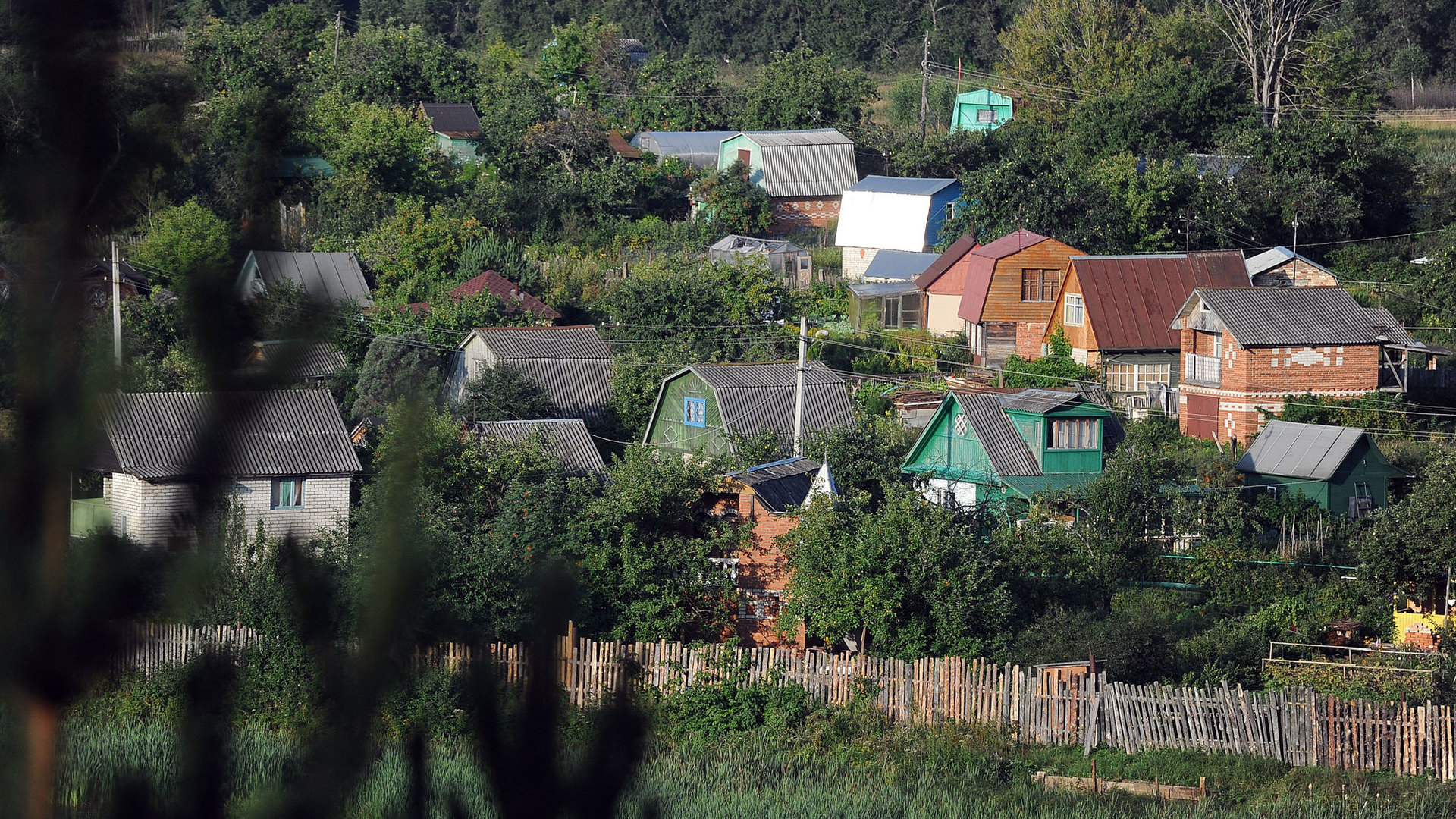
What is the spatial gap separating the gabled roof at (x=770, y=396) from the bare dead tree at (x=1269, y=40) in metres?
23.0

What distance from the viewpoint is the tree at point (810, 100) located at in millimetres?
44781

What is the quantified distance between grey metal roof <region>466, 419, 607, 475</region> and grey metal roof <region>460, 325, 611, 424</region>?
8.88ft

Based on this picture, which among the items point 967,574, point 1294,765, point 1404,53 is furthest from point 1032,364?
point 1404,53

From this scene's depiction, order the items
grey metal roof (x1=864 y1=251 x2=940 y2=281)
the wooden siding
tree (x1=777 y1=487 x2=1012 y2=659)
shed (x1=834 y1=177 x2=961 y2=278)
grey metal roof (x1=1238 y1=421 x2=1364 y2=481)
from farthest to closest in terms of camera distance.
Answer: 1. shed (x1=834 y1=177 x2=961 y2=278)
2. grey metal roof (x1=864 y1=251 x2=940 y2=281)
3. the wooden siding
4. grey metal roof (x1=1238 y1=421 x2=1364 y2=481)
5. tree (x1=777 y1=487 x2=1012 y2=659)

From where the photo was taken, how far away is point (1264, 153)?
34469 millimetres

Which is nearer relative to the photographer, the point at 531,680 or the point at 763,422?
the point at 531,680

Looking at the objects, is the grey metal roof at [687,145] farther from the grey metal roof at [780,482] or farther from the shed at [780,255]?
the grey metal roof at [780,482]

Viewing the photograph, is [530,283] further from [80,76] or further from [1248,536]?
[80,76]

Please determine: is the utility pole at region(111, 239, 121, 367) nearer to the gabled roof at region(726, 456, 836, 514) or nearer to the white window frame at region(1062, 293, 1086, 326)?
the gabled roof at region(726, 456, 836, 514)

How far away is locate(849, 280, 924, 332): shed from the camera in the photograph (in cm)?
3166

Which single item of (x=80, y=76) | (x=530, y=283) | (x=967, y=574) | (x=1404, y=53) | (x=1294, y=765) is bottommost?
(x=1294, y=765)

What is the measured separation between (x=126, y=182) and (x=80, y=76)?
158 mm

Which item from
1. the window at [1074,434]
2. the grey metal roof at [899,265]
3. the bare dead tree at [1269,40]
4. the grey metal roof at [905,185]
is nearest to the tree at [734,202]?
the grey metal roof at [905,185]

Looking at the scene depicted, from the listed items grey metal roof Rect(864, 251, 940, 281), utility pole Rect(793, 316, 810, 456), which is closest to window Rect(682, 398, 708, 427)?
utility pole Rect(793, 316, 810, 456)
